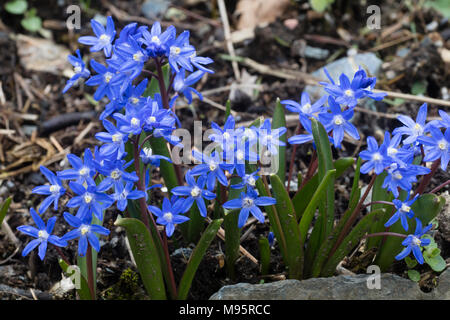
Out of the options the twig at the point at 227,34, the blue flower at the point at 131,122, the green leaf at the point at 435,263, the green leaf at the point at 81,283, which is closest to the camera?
the blue flower at the point at 131,122

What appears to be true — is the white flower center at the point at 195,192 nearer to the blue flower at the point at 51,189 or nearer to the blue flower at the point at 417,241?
the blue flower at the point at 51,189

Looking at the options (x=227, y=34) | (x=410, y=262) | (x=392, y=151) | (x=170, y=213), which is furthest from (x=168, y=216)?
(x=227, y=34)

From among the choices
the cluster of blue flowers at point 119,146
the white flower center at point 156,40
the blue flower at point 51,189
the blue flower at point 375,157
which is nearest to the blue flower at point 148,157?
the cluster of blue flowers at point 119,146

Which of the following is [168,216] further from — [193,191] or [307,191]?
[307,191]

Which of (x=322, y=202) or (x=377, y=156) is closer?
(x=377, y=156)
